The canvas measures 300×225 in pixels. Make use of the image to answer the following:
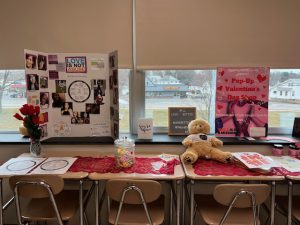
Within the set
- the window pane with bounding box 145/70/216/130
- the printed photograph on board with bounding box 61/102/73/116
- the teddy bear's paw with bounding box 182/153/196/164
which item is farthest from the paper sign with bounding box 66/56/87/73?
the teddy bear's paw with bounding box 182/153/196/164

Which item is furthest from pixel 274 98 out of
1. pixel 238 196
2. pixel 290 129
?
pixel 238 196

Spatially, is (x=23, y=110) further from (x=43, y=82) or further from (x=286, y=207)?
(x=286, y=207)

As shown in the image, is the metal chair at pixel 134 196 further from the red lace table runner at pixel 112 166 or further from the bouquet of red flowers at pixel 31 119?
the bouquet of red flowers at pixel 31 119

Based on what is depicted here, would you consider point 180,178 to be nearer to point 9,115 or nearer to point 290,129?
point 290,129

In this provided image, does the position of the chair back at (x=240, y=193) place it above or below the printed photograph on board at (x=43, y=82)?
below

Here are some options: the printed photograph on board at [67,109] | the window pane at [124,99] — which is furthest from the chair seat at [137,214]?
the printed photograph on board at [67,109]

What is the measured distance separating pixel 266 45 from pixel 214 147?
3.63 feet

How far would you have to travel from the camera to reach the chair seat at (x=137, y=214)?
1.95 metres

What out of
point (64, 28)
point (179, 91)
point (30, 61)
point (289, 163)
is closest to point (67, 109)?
point (30, 61)

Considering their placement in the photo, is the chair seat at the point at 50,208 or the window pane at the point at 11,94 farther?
the window pane at the point at 11,94

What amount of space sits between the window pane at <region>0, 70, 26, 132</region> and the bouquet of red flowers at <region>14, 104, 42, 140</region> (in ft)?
2.15

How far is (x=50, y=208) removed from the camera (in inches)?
82.8

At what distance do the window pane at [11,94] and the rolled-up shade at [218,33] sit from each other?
1.31 meters

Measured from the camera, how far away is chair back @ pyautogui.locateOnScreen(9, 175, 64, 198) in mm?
1826
